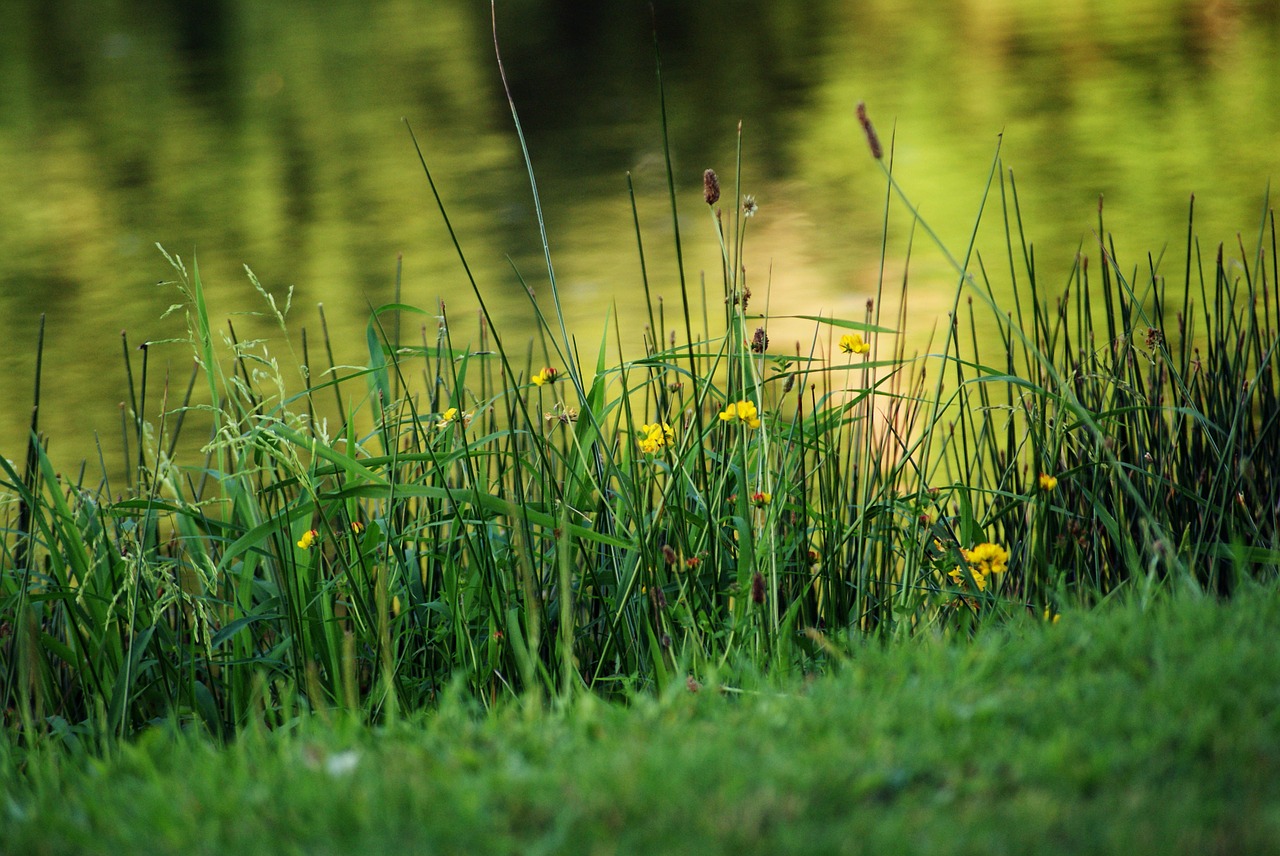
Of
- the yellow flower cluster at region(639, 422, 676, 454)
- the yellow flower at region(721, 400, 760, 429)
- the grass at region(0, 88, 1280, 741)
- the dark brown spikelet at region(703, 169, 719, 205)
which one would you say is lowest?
the grass at region(0, 88, 1280, 741)

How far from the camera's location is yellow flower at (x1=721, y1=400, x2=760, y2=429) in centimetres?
159

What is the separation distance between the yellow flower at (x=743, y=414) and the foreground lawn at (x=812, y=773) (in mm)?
444

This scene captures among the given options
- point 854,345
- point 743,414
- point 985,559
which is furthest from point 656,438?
point 985,559

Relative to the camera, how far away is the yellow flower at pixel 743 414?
1.59 m

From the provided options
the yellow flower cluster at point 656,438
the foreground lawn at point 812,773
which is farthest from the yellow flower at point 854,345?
the foreground lawn at point 812,773

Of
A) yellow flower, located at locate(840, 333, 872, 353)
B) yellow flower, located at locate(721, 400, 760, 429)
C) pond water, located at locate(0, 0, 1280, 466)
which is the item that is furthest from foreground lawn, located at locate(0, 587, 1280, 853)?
pond water, located at locate(0, 0, 1280, 466)

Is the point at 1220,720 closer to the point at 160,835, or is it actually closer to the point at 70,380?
the point at 160,835

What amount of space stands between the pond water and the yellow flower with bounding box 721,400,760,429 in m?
1.35

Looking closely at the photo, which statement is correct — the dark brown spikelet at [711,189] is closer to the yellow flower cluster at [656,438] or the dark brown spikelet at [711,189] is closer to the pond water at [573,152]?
the yellow flower cluster at [656,438]

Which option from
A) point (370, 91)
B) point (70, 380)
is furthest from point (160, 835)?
point (370, 91)

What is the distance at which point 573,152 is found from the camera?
6.80 m

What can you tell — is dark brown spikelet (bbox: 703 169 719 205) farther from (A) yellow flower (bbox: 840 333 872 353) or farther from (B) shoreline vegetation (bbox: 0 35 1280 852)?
(A) yellow flower (bbox: 840 333 872 353)

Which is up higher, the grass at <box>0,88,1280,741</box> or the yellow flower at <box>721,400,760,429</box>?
the yellow flower at <box>721,400,760,429</box>

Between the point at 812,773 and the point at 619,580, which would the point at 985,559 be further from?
the point at 812,773
